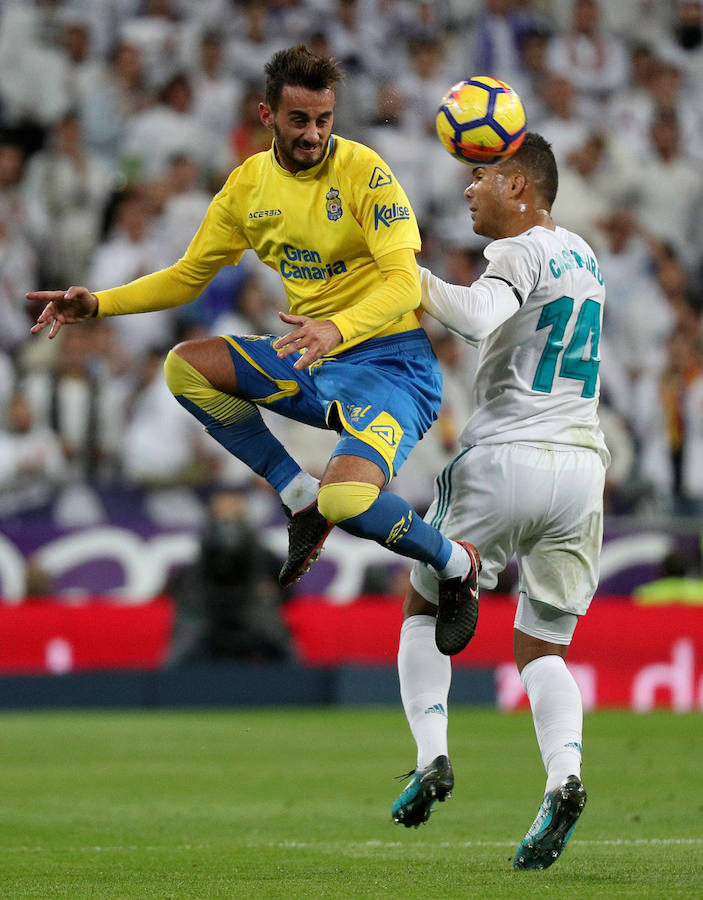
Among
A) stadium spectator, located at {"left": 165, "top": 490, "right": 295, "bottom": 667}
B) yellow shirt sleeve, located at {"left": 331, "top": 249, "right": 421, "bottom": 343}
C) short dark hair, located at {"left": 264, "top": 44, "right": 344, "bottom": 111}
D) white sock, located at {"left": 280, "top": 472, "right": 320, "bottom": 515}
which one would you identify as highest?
short dark hair, located at {"left": 264, "top": 44, "right": 344, "bottom": 111}

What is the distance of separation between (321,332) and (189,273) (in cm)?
111

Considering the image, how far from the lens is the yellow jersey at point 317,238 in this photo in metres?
5.71

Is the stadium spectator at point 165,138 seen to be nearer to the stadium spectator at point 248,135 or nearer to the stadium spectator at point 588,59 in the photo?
the stadium spectator at point 248,135

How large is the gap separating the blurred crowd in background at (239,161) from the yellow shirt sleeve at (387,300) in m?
7.23

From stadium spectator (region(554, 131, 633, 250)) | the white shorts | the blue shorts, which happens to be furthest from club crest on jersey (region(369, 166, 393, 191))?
stadium spectator (region(554, 131, 633, 250))

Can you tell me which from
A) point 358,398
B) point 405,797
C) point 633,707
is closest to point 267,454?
point 358,398

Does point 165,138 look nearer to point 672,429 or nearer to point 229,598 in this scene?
point 229,598

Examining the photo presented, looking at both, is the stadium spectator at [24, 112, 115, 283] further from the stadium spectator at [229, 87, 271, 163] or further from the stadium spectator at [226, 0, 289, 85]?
the stadium spectator at [226, 0, 289, 85]

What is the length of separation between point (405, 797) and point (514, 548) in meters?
1.05

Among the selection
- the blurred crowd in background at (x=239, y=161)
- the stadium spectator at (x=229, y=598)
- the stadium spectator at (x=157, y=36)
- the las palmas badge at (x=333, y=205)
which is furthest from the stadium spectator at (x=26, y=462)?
the las palmas badge at (x=333, y=205)

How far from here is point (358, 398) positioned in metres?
5.88

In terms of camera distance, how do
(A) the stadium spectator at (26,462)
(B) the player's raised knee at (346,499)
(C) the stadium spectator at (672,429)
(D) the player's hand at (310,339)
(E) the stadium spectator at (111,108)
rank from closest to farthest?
(D) the player's hand at (310,339), (B) the player's raised knee at (346,499), (A) the stadium spectator at (26,462), (C) the stadium spectator at (672,429), (E) the stadium spectator at (111,108)

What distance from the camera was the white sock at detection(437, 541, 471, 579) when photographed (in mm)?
5789

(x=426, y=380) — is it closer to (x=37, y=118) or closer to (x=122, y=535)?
(x=122, y=535)
